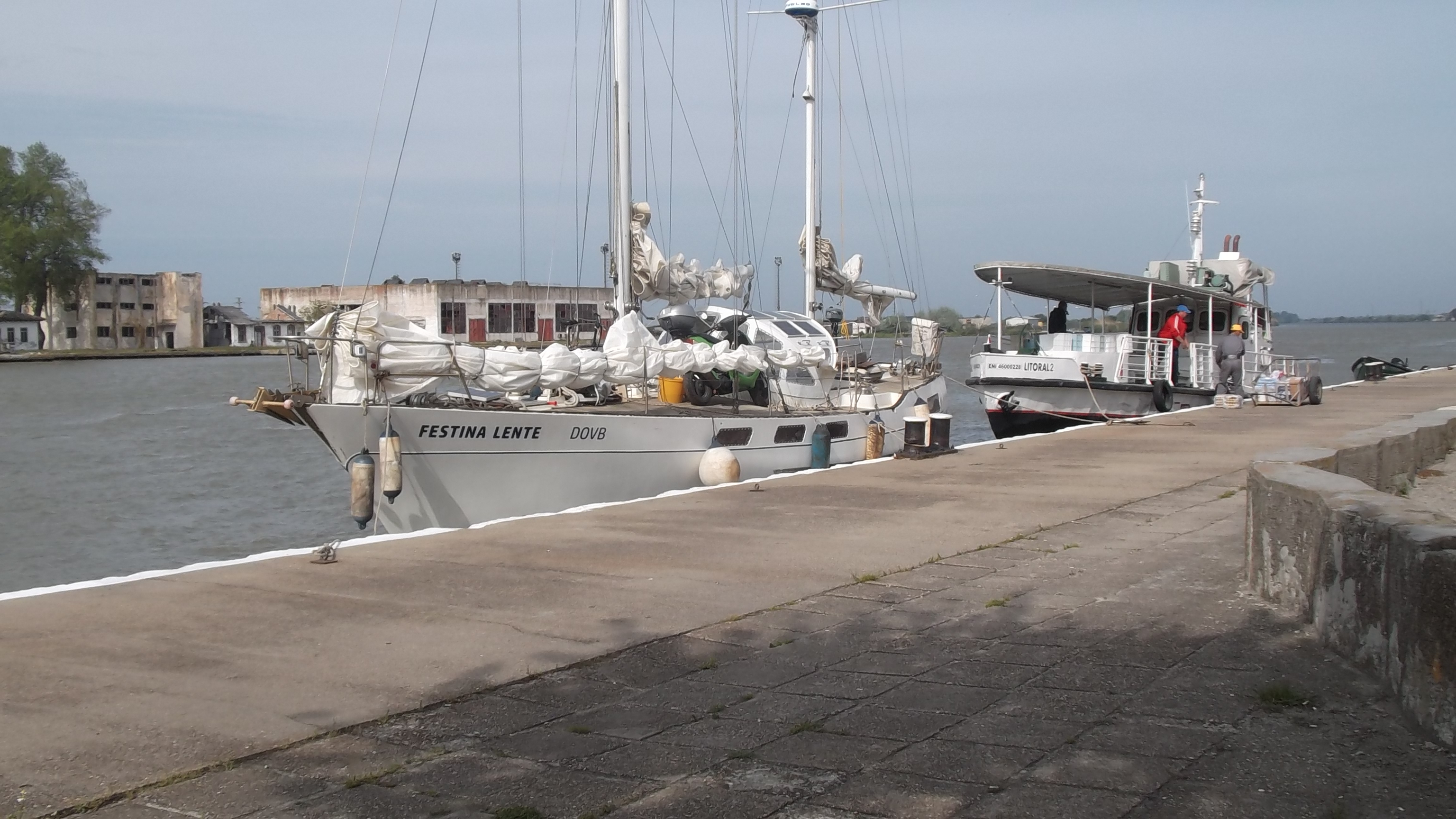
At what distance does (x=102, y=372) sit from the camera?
78.1 metres

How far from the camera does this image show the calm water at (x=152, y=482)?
789 inches

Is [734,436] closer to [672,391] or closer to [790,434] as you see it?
[790,434]

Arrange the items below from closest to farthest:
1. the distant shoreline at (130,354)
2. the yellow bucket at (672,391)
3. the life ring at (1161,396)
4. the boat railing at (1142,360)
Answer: the yellow bucket at (672,391)
the life ring at (1161,396)
the boat railing at (1142,360)
the distant shoreline at (130,354)

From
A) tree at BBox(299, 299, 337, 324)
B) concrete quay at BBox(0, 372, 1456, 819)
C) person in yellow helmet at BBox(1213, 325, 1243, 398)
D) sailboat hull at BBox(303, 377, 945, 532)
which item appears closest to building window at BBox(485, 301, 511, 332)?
tree at BBox(299, 299, 337, 324)

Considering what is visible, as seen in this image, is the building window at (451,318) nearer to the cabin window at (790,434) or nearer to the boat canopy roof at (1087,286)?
the boat canopy roof at (1087,286)

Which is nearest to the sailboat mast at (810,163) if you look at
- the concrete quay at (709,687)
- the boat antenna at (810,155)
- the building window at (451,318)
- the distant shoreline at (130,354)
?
the boat antenna at (810,155)

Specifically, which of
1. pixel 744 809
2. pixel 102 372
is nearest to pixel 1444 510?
pixel 744 809

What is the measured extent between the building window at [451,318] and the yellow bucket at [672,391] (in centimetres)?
5900

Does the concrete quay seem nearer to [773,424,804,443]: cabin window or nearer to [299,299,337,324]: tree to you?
[299,299,337,324]: tree

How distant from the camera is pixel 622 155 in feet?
61.6

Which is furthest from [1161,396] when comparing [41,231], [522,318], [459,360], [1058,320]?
[41,231]

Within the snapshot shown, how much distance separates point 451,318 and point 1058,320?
2208 inches

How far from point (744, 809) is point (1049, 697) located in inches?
70.5

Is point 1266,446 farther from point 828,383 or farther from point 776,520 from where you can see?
point 776,520
